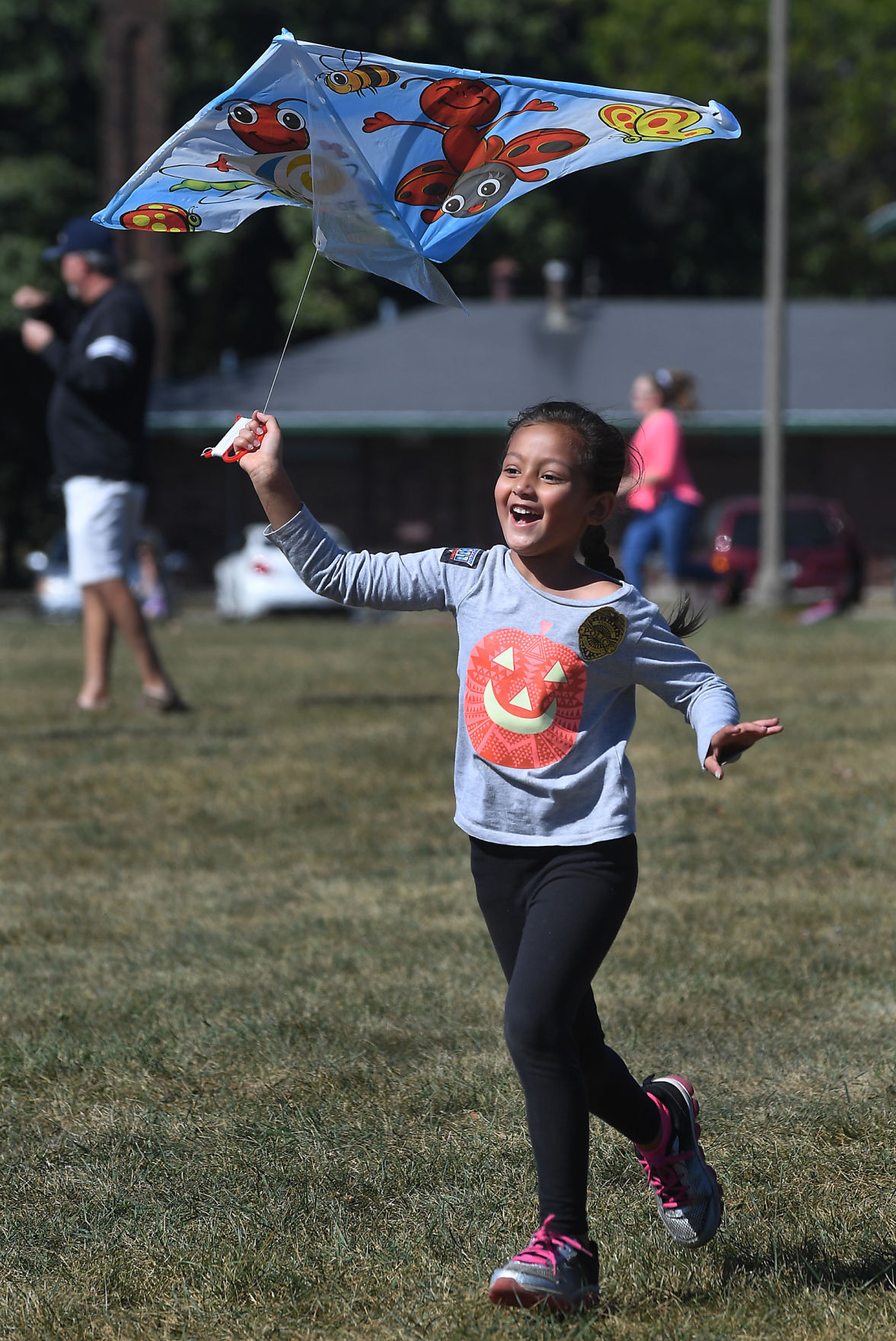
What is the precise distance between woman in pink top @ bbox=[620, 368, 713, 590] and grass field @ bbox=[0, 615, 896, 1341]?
3.52 metres

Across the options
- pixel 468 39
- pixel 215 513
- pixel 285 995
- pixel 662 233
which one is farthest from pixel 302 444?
pixel 285 995

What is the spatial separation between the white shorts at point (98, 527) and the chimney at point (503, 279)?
1155 inches

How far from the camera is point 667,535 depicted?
1176cm

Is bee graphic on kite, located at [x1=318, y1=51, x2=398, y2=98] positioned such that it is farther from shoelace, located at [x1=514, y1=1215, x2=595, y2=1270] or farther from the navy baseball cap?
the navy baseball cap

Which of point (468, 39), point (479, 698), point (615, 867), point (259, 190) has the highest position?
point (468, 39)

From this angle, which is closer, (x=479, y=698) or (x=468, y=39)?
(x=479, y=698)

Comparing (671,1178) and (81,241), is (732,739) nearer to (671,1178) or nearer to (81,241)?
(671,1178)

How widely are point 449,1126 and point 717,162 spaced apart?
142 ft

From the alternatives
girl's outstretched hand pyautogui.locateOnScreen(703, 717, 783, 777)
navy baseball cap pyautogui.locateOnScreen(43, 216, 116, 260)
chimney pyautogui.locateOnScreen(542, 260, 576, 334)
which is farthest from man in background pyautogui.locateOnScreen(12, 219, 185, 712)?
chimney pyautogui.locateOnScreen(542, 260, 576, 334)

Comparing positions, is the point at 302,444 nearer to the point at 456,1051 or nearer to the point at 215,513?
the point at 215,513

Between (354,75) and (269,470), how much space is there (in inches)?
31.5

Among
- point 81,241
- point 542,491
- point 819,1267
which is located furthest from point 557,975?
point 81,241

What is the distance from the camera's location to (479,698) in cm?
303

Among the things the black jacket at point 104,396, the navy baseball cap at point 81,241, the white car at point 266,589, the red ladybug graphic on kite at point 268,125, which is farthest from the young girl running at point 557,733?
the white car at point 266,589
